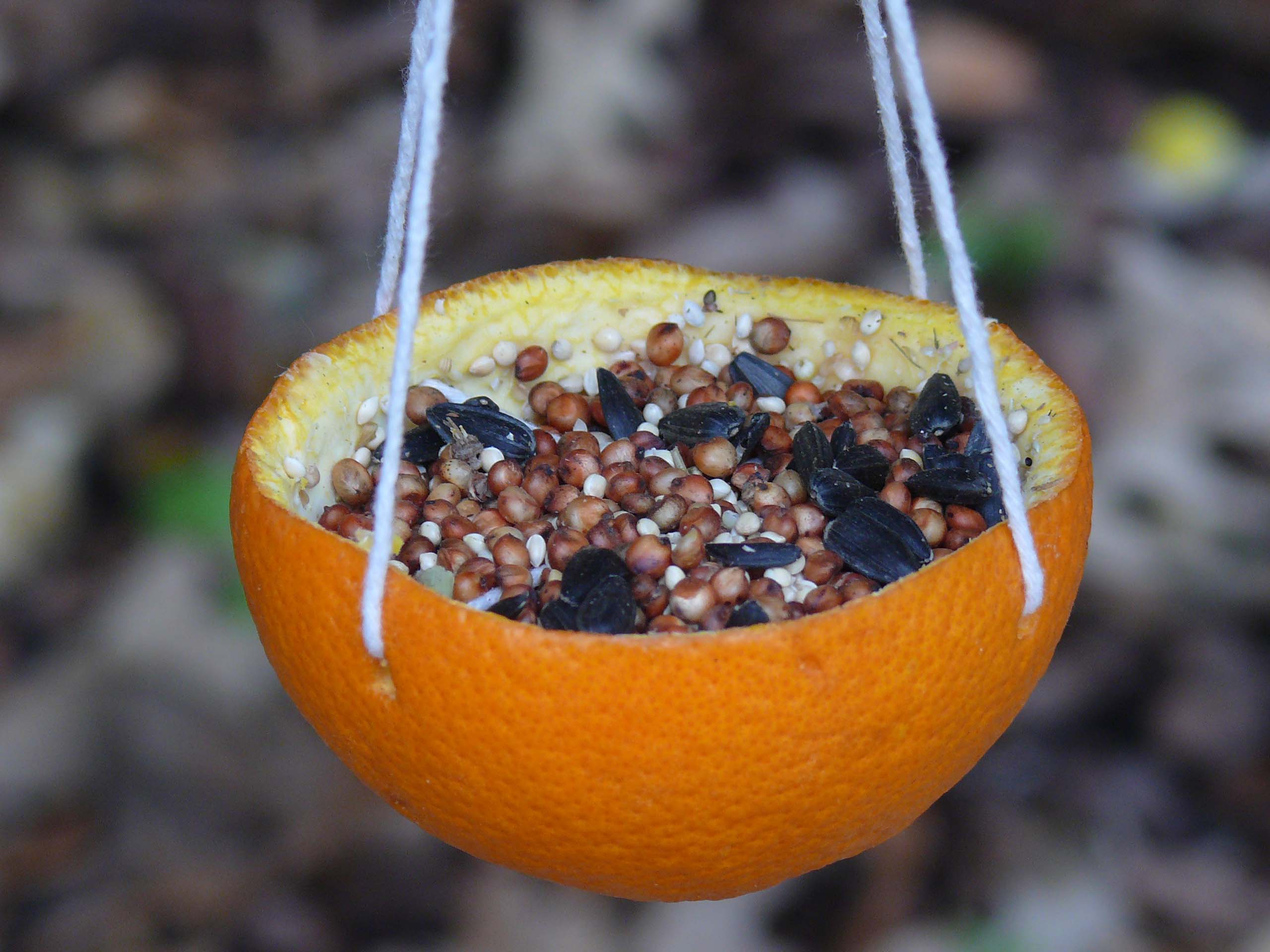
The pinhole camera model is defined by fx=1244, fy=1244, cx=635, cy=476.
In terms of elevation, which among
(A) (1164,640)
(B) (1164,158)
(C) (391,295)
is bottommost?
(A) (1164,640)

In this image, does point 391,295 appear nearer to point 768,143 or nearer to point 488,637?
point 488,637

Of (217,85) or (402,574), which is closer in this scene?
(402,574)

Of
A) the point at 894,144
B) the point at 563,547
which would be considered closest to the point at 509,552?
the point at 563,547

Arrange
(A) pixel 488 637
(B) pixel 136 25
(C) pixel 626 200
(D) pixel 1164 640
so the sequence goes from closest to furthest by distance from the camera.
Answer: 1. (A) pixel 488 637
2. (D) pixel 1164 640
3. (C) pixel 626 200
4. (B) pixel 136 25

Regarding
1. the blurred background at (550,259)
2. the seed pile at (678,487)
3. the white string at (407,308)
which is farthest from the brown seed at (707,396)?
the blurred background at (550,259)

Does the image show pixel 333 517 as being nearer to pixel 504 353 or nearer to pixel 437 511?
pixel 437 511

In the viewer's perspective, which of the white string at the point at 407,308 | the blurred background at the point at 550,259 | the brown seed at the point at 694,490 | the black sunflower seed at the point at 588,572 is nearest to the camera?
the white string at the point at 407,308

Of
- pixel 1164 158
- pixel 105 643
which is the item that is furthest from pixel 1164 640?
pixel 105 643

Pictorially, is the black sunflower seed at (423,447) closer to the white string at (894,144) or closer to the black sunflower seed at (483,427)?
the black sunflower seed at (483,427)
